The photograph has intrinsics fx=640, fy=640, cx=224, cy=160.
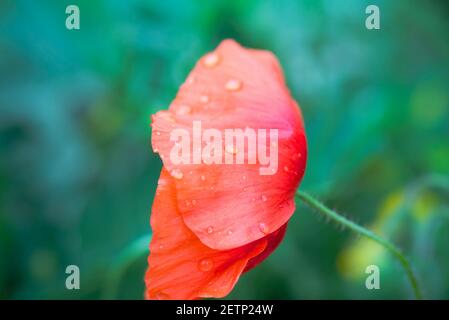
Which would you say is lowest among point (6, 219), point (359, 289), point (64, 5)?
point (359, 289)

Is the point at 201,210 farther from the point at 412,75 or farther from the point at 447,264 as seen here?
the point at 412,75

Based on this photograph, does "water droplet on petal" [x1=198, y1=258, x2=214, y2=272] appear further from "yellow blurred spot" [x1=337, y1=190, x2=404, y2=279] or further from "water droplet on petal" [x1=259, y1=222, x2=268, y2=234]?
"yellow blurred spot" [x1=337, y1=190, x2=404, y2=279]

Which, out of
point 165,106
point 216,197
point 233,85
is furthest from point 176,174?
point 165,106

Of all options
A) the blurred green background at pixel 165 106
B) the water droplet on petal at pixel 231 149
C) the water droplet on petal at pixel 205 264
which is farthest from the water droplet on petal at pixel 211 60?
the blurred green background at pixel 165 106

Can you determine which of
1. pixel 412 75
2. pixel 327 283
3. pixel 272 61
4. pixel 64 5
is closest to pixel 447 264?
pixel 327 283

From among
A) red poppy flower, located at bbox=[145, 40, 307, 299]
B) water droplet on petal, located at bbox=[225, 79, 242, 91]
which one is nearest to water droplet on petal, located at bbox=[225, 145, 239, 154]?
red poppy flower, located at bbox=[145, 40, 307, 299]

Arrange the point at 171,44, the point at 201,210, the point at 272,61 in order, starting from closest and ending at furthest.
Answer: the point at 201,210 → the point at 272,61 → the point at 171,44

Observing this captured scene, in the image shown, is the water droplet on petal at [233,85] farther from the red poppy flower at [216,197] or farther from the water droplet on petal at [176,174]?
the water droplet on petal at [176,174]
